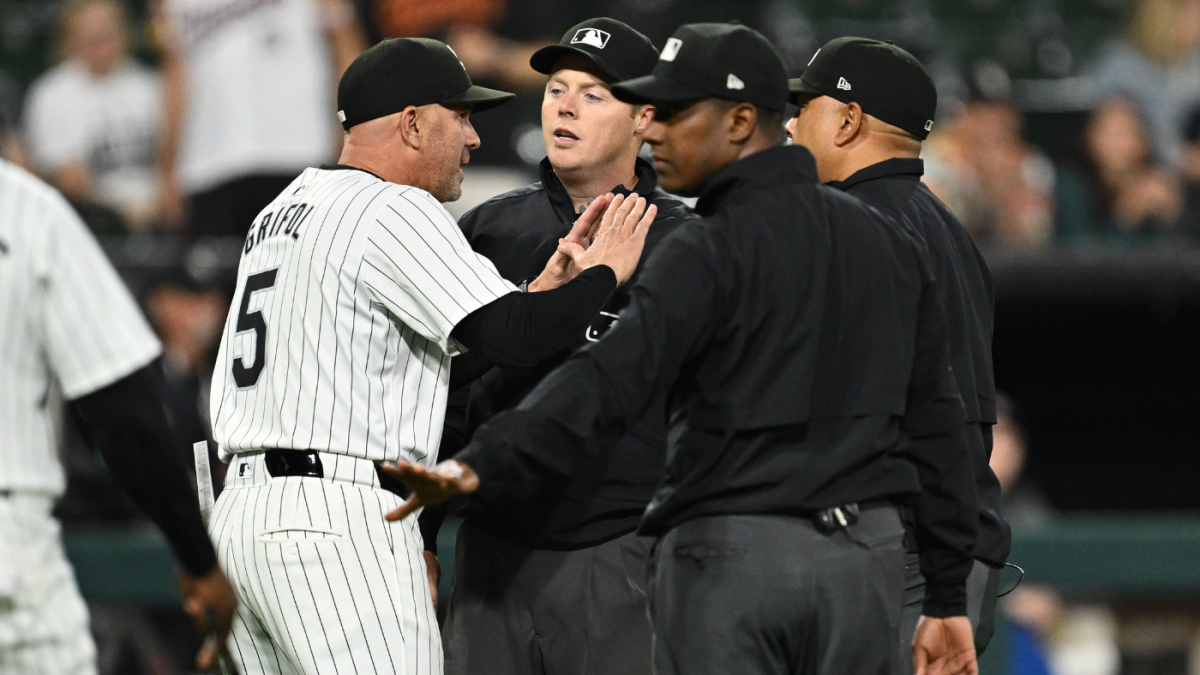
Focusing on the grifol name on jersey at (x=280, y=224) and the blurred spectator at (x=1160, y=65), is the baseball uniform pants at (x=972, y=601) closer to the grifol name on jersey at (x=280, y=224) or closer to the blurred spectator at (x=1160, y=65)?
the grifol name on jersey at (x=280, y=224)

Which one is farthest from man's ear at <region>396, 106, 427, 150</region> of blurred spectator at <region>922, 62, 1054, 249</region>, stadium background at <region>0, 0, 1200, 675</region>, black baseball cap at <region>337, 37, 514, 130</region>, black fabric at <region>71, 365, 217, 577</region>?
blurred spectator at <region>922, 62, 1054, 249</region>

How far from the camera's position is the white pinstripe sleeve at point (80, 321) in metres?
2.46

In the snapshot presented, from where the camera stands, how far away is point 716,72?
2.78m

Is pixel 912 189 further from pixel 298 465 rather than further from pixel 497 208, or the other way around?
pixel 298 465

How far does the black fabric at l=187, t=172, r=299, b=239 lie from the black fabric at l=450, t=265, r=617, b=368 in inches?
149

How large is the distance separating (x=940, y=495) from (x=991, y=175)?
4723 millimetres

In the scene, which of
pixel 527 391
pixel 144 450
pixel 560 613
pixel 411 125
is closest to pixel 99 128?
pixel 411 125

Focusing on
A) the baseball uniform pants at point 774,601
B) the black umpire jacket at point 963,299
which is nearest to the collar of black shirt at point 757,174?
the black umpire jacket at point 963,299

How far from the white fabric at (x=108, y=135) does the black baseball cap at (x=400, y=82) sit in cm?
415

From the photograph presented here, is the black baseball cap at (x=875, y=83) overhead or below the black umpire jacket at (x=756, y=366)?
overhead

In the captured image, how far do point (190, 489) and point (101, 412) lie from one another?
0.20 meters

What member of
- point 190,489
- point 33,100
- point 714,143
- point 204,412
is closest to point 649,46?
point 714,143

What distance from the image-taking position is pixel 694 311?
2.65 metres

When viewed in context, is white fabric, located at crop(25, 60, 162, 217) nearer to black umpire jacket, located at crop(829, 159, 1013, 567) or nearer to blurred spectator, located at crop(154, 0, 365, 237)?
blurred spectator, located at crop(154, 0, 365, 237)
